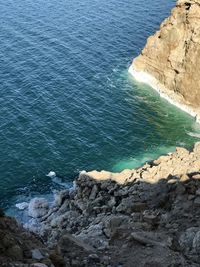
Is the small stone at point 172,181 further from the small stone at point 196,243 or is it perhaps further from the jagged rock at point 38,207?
the jagged rock at point 38,207

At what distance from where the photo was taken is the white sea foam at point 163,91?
247 feet

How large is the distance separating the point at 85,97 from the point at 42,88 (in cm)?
741

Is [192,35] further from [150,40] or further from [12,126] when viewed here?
[12,126]

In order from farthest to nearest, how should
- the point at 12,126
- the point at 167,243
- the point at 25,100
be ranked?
1. the point at 25,100
2. the point at 12,126
3. the point at 167,243

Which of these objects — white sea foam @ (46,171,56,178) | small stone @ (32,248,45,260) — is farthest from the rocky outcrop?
white sea foam @ (46,171,56,178)

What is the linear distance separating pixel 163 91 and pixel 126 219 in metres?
45.6

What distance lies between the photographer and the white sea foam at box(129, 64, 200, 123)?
75.3m

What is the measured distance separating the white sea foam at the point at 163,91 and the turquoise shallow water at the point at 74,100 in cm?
112

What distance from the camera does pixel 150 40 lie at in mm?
84812

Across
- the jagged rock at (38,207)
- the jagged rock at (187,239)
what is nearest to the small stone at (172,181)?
the jagged rock at (187,239)

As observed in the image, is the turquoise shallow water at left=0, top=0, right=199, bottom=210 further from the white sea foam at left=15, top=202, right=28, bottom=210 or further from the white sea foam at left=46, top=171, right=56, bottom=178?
the white sea foam at left=15, top=202, right=28, bottom=210

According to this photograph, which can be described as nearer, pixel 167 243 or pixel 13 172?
pixel 167 243

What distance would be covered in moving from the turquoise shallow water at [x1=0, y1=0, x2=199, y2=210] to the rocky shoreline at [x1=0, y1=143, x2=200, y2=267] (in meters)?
7.65

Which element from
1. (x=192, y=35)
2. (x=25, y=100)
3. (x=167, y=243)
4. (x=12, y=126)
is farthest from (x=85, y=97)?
(x=167, y=243)
